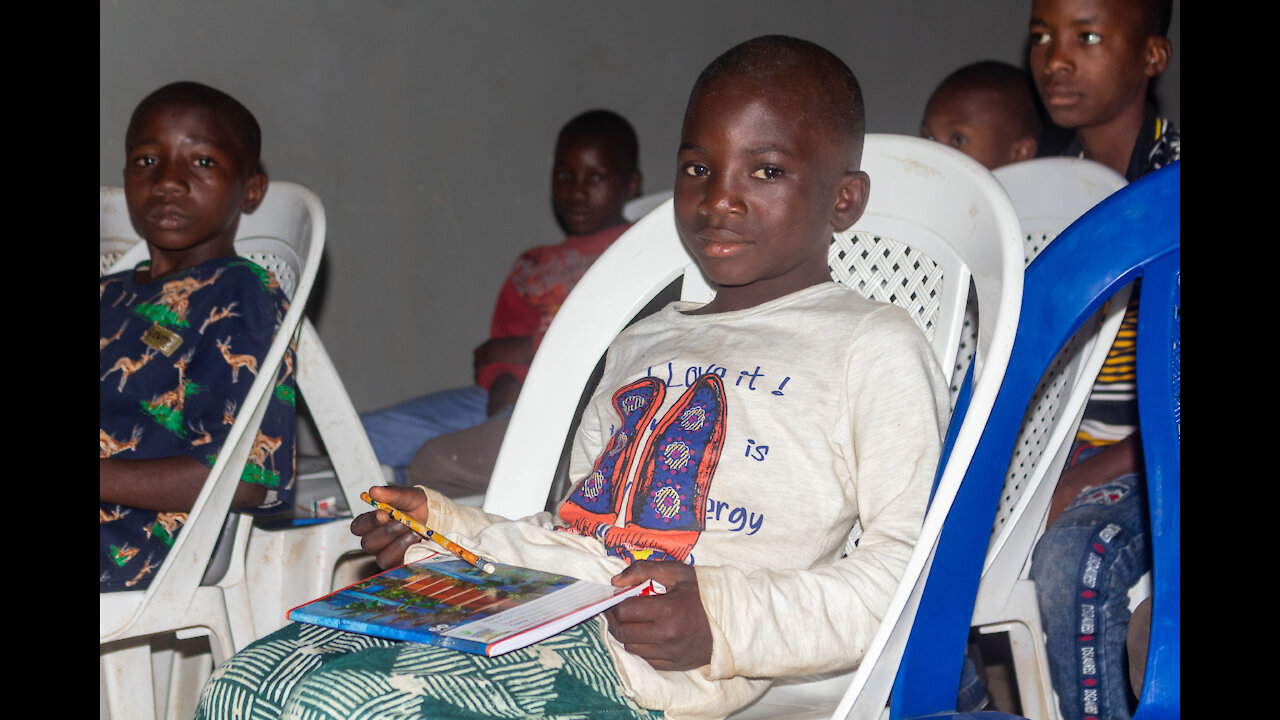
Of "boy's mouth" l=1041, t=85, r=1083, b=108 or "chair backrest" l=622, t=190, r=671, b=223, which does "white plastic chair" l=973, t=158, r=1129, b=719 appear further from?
"chair backrest" l=622, t=190, r=671, b=223

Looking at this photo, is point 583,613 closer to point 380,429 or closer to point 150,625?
point 150,625

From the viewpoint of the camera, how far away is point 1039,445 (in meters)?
1.40

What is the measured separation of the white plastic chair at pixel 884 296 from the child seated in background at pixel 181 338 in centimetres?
55

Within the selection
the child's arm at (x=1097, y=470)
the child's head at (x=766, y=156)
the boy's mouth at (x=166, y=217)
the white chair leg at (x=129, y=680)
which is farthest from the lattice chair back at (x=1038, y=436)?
the boy's mouth at (x=166, y=217)

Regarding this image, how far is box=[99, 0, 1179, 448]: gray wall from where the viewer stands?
318 centimetres

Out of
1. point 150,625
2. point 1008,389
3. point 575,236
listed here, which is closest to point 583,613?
point 1008,389

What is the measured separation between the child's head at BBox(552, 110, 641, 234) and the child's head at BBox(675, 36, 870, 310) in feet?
6.80

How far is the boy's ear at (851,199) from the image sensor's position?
1294mm

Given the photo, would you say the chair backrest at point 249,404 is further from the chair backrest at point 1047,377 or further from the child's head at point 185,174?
the chair backrest at point 1047,377

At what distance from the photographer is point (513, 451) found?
4.51ft

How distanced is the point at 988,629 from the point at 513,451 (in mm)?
622

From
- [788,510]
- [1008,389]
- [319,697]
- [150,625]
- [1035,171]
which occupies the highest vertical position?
Answer: [1035,171]

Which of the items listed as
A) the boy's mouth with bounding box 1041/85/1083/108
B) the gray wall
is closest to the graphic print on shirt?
the boy's mouth with bounding box 1041/85/1083/108
